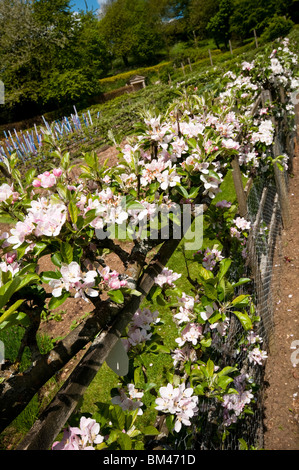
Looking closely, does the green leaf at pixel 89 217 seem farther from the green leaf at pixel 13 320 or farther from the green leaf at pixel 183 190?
the green leaf at pixel 183 190

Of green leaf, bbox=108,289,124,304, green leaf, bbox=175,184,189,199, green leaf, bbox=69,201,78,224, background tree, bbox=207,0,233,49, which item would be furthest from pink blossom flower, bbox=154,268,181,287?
background tree, bbox=207,0,233,49

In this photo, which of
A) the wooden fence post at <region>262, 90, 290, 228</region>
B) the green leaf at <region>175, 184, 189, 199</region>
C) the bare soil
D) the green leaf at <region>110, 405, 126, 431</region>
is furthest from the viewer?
the wooden fence post at <region>262, 90, 290, 228</region>

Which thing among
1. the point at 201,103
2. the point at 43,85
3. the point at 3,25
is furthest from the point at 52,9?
the point at 201,103

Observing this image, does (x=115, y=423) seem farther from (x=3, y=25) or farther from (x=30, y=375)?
(x=3, y=25)

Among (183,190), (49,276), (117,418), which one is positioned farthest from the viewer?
(183,190)

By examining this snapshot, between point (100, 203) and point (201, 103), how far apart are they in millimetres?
1303

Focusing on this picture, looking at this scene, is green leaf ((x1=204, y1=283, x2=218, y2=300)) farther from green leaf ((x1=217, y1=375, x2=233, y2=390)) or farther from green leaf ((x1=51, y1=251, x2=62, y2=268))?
green leaf ((x1=51, y1=251, x2=62, y2=268))

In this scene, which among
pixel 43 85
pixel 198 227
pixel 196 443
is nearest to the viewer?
pixel 196 443

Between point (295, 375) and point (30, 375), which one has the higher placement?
point (30, 375)

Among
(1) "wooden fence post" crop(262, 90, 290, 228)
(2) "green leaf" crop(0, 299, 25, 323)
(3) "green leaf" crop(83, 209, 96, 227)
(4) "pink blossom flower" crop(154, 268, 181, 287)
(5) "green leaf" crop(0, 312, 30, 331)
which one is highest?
(3) "green leaf" crop(83, 209, 96, 227)

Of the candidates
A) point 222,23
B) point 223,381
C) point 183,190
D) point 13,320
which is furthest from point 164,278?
point 222,23

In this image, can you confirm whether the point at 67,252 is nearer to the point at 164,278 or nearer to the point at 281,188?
the point at 164,278

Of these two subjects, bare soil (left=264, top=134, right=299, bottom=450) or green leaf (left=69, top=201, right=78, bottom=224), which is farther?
bare soil (left=264, top=134, right=299, bottom=450)

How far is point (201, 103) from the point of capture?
2012mm
